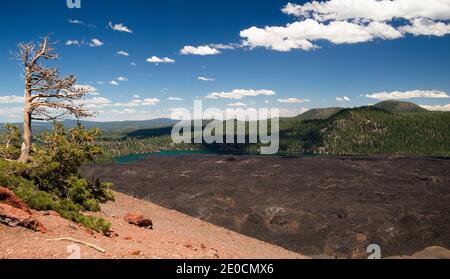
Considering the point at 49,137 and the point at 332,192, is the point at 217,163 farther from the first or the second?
the point at 49,137

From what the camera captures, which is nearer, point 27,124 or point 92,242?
point 92,242

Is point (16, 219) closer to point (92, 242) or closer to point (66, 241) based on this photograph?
point (66, 241)

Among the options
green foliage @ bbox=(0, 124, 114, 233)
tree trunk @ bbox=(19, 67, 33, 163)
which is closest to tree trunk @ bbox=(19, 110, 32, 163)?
tree trunk @ bbox=(19, 67, 33, 163)

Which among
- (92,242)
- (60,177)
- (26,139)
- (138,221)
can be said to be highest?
(26,139)

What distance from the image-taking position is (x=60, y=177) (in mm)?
25375

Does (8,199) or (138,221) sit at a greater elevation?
(8,199)

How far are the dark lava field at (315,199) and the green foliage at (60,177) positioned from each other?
28118 millimetres

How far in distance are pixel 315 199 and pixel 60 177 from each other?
48379 mm

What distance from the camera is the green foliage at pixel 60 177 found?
20719 millimetres

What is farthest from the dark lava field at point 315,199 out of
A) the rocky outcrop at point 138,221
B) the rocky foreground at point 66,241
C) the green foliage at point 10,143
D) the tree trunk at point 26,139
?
the tree trunk at point 26,139

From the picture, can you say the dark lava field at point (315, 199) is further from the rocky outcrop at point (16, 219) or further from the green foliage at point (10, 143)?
the rocky outcrop at point (16, 219)

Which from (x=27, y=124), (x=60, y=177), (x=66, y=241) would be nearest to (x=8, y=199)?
(x=66, y=241)
